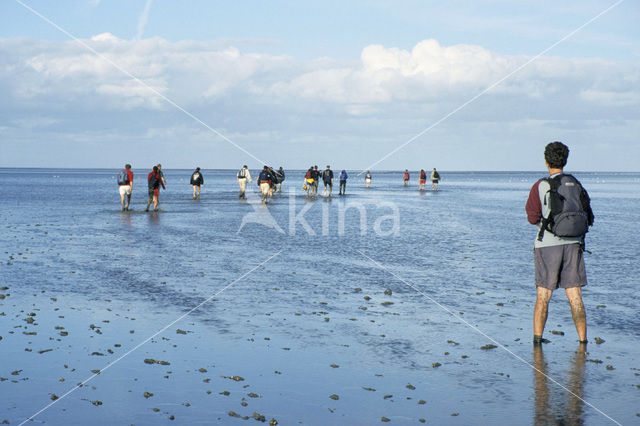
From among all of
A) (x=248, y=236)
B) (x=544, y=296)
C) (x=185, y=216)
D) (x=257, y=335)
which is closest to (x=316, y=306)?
(x=257, y=335)

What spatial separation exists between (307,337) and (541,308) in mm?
2680

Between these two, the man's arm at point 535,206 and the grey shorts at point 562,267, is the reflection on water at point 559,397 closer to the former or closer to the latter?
the grey shorts at point 562,267

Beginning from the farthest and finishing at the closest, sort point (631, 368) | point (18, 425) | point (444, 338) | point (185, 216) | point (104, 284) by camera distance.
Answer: point (185, 216) → point (104, 284) → point (444, 338) → point (631, 368) → point (18, 425)

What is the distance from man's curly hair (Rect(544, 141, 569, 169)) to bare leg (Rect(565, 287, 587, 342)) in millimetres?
1356

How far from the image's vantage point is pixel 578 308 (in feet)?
23.1

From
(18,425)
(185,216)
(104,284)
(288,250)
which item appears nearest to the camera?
(18,425)

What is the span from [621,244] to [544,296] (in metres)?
12.2

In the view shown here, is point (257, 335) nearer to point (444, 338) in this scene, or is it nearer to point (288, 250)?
point (444, 338)

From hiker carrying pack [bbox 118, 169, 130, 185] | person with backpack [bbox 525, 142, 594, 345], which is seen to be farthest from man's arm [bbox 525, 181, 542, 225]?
hiker carrying pack [bbox 118, 169, 130, 185]

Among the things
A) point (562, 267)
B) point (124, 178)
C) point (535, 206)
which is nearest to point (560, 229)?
point (535, 206)

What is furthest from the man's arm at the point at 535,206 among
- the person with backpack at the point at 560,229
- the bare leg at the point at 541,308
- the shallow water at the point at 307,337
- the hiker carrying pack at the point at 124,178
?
the hiker carrying pack at the point at 124,178

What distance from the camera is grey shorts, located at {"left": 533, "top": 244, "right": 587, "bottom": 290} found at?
272 inches

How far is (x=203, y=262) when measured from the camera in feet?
44.9

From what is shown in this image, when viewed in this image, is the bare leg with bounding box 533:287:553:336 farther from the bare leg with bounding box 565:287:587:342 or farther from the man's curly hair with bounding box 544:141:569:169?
the man's curly hair with bounding box 544:141:569:169
